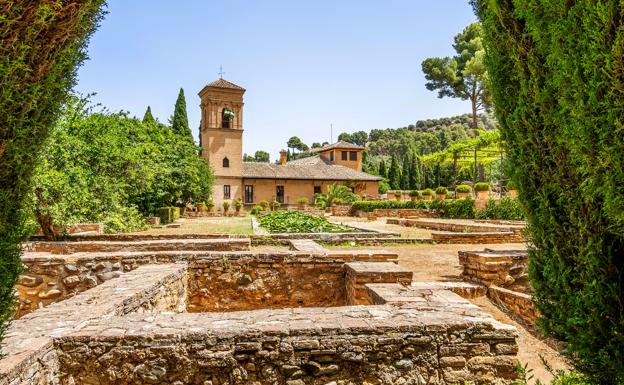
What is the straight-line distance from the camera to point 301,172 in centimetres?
3722

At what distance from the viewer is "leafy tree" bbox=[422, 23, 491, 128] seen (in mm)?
33062

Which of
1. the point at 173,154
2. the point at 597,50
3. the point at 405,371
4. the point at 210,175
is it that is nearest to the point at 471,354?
the point at 405,371

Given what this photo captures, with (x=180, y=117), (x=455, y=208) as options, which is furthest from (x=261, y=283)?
(x=180, y=117)

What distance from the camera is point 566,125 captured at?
2119 mm

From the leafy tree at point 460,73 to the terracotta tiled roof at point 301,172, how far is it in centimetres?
1087

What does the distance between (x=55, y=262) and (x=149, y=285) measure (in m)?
2.22

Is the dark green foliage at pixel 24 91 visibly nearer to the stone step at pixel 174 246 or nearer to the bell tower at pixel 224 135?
the stone step at pixel 174 246

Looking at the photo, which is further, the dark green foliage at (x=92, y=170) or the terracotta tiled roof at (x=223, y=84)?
the terracotta tiled roof at (x=223, y=84)

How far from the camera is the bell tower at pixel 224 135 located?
111 feet

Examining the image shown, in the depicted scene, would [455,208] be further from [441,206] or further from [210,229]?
[210,229]

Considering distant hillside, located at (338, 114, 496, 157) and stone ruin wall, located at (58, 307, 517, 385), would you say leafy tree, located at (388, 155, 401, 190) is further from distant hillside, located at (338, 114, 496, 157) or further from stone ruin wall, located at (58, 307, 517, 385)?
stone ruin wall, located at (58, 307, 517, 385)

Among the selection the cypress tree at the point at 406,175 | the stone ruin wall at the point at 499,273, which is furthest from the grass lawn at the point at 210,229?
the cypress tree at the point at 406,175

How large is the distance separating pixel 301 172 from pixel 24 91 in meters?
35.4

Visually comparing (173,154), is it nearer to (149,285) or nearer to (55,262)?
(55,262)
